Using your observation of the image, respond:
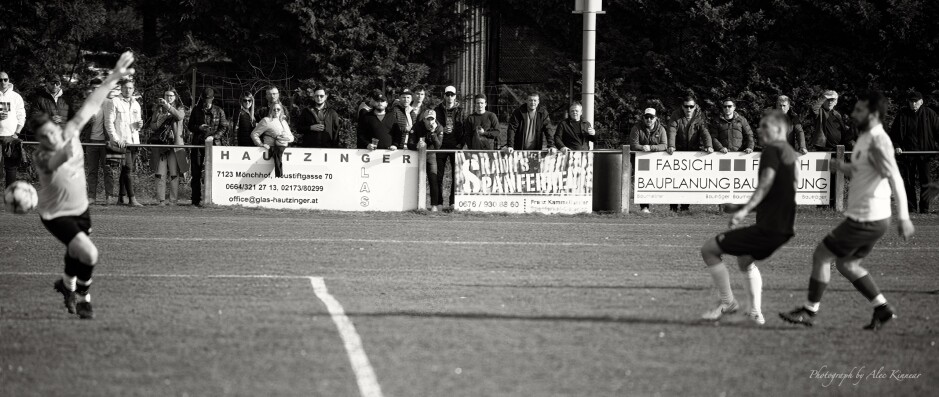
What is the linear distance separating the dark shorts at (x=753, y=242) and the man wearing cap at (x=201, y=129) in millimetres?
12231

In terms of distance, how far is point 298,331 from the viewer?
7.97 meters

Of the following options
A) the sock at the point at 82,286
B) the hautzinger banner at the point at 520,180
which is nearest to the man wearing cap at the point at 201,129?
the hautzinger banner at the point at 520,180

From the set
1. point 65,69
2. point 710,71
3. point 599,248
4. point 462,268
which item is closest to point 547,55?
point 710,71

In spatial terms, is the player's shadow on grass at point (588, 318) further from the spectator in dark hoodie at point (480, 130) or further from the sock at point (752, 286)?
the spectator in dark hoodie at point (480, 130)

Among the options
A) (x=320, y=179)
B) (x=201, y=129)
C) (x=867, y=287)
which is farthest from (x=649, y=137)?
(x=867, y=287)

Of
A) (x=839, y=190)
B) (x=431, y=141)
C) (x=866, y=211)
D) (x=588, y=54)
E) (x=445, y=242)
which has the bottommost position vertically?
(x=445, y=242)

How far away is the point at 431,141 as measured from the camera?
18.7 m

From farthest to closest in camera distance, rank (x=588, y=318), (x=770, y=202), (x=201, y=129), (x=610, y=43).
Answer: (x=610, y=43) < (x=201, y=129) < (x=588, y=318) < (x=770, y=202)

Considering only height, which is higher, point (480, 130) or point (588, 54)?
point (588, 54)

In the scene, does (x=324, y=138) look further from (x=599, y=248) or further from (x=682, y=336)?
(x=682, y=336)

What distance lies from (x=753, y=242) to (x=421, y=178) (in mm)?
10831

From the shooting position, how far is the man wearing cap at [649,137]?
1893cm

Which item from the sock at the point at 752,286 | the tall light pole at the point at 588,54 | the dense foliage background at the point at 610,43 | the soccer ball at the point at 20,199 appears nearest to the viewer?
the sock at the point at 752,286

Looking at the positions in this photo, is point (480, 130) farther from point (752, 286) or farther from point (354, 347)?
point (354, 347)
